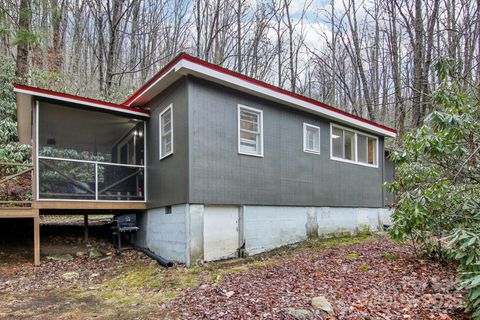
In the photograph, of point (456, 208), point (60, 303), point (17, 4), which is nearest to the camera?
point (60, 303)

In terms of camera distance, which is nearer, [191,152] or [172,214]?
[191,152]

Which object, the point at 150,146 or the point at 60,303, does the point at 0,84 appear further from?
the point at 60,303

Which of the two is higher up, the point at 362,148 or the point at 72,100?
the point at 72,100

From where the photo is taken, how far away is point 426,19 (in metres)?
16.8

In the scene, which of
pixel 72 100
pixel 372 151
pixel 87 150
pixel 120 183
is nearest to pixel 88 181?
pixel 120 183

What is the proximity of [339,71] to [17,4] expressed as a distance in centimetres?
1893

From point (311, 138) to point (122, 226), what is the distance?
6003 millimetres

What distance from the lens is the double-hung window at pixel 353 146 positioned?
35.7 ft

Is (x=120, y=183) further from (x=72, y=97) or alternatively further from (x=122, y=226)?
(x=72, y=97)

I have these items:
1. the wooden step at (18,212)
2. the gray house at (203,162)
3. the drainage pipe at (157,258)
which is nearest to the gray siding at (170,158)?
the gray house at (203,162)

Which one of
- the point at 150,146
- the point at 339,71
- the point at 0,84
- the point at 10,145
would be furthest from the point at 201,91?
the point at 339,71

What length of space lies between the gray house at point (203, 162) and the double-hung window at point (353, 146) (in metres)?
0.07

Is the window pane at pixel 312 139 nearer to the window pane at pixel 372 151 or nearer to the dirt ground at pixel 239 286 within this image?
the dirt ground at pixel 239 286

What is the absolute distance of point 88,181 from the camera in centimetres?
846
